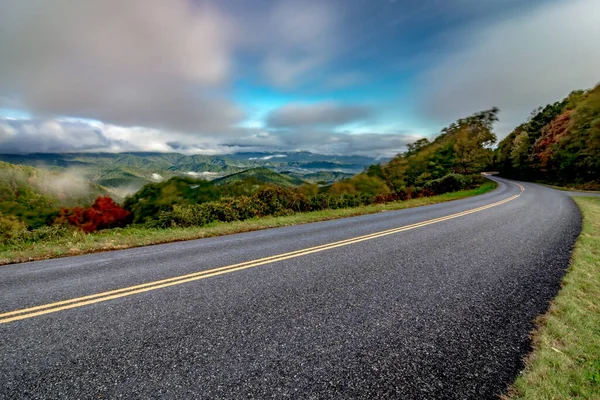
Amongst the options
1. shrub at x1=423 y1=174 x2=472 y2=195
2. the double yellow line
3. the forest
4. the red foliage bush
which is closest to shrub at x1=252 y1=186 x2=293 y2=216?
the forest

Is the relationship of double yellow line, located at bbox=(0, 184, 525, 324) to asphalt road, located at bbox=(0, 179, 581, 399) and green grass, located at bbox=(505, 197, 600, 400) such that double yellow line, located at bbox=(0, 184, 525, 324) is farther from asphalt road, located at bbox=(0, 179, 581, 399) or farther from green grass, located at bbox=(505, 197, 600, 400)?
green grass, located at bbox=(505, 197, 600, 400)

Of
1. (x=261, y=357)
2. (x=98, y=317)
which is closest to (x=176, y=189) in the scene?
(x=98, y=317)

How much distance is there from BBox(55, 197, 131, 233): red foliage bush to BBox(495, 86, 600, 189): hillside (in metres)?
35.8

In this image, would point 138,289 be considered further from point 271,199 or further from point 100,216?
point 100,216

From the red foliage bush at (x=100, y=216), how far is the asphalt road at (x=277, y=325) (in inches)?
1095

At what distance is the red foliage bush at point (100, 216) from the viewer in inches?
1119

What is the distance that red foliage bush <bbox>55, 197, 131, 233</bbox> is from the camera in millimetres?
28422

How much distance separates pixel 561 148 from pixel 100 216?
127 feet

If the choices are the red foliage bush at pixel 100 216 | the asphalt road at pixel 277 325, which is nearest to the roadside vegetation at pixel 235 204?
the red foliage bush at pixel 100 216

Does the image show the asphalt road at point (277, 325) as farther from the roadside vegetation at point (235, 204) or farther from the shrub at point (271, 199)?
the shrub at point (271, 199)

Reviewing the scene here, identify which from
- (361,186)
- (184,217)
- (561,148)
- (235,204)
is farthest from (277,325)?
(361,186)

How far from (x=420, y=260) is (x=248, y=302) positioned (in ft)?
12.9

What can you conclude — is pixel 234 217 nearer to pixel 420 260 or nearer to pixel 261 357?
pixel 420 260

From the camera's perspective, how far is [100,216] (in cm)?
2894
